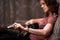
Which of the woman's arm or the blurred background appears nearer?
the woman's arm

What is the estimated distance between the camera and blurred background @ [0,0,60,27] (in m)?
2.79

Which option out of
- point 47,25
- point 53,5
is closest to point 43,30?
point 47,25

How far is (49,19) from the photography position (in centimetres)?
188

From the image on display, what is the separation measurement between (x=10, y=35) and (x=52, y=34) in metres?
0.47

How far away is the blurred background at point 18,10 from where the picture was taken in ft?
9.16

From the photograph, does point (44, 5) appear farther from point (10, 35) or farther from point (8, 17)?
point (8, 17)

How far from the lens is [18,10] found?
2895 mm

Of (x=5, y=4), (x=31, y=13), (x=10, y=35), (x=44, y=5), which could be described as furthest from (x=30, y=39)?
(x=5, y=4)

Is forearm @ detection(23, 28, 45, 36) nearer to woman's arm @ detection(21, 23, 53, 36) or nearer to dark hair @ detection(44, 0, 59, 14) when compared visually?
woman's arm @ detection(21, 23, 53, 36)

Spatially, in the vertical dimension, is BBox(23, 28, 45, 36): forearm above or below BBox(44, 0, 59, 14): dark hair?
below

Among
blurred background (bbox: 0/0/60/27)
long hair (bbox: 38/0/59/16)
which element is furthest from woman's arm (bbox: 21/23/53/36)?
blurred background (bbox: 0/0/60/27)

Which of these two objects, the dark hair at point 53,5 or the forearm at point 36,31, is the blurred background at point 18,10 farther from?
the forearm at point 36,31

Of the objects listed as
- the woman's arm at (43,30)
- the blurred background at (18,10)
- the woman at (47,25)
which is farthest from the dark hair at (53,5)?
the blurred background at (18,10)

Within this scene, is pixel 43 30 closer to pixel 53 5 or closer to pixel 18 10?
pixel 53 5
